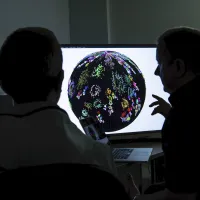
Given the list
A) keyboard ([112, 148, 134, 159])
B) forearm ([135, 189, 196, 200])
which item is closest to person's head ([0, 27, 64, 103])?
forearm ([135, 189, 196, 200])

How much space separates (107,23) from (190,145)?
1.67 meters

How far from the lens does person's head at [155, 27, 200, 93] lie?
3.89ft

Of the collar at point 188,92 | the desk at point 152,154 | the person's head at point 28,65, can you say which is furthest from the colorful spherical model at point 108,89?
the person's head at point 28,65

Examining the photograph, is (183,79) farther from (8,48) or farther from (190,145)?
(8,48)

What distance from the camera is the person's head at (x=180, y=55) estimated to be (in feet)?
3.89

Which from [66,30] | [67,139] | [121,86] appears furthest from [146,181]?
[67,139]

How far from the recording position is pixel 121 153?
1751 mm

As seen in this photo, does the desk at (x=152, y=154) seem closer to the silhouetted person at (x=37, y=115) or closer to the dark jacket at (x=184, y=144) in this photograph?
the dark jacket at (x=184, y=144)

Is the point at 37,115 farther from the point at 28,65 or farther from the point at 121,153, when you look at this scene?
the point at 121,153

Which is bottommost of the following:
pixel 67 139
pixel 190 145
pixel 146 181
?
pixel 146 181

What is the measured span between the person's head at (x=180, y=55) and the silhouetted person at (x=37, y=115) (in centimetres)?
45

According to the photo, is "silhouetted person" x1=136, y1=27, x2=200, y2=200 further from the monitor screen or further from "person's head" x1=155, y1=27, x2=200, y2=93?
the monitor screen

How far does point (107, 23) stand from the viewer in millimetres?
2551

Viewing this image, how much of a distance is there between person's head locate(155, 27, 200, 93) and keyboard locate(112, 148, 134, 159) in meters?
0.54
